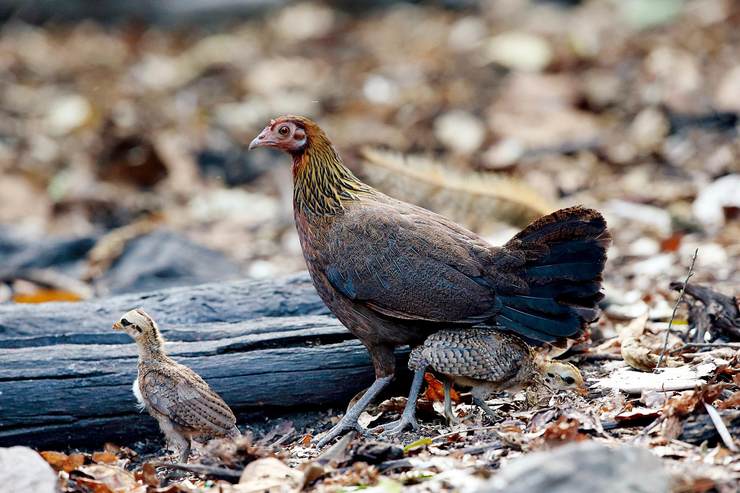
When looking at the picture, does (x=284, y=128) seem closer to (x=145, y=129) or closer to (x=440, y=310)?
(x=440, y=310)

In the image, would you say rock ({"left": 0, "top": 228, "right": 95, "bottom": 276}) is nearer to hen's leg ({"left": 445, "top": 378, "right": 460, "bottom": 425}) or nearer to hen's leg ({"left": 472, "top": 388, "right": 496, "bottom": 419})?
hen's leg ({"left": 445, "top": 378, "right": 460, "bottom": 425})

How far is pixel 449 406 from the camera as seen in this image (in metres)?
5.39

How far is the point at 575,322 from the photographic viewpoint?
5328 millimetres

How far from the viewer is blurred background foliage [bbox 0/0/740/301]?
895 cm

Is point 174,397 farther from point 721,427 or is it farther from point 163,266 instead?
point 163,266

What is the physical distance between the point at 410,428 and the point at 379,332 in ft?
1.76

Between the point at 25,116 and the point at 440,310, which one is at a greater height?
the point at 25,116

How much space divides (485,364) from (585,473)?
5.83 feet

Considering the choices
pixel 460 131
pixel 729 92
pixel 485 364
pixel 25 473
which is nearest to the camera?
pixel 25 473

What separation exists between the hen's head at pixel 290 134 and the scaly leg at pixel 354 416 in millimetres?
1458

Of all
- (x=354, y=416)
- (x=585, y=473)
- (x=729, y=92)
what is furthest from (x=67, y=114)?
(x=585, y=473)

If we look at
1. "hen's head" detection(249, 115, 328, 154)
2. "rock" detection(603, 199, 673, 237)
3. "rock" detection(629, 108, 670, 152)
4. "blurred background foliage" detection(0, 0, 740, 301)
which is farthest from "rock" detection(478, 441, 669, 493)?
"rock" detection(629, 108, 670, 152)

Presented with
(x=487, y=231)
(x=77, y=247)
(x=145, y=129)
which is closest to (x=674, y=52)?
(x=487, y=231)

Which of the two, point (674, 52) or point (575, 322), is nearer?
point (575, 322)
